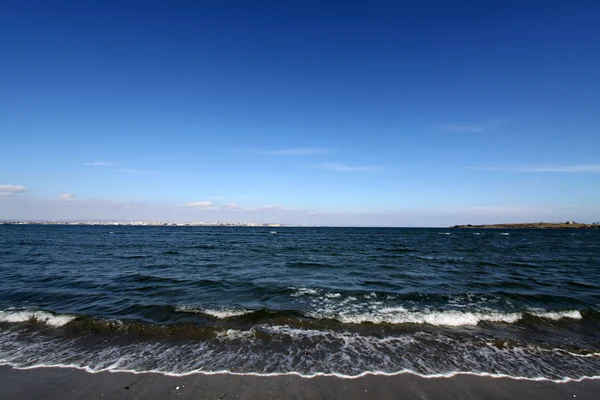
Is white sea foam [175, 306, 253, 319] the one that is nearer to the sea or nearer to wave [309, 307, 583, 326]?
the sea

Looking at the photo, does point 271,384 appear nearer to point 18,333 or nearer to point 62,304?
point 18,333

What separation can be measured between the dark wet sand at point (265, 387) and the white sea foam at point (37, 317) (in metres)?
3.77

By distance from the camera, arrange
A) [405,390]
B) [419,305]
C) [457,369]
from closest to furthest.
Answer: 1. [405,390]
2. [457,369]
3. [419,305]

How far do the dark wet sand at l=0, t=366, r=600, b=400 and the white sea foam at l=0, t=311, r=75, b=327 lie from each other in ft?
12.4

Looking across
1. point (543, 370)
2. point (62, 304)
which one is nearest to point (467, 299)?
point (543, 370)

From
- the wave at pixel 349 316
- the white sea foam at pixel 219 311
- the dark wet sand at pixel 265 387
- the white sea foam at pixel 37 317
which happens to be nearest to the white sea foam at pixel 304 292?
the wave at pixel 349 316

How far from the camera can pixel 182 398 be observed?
210 inches

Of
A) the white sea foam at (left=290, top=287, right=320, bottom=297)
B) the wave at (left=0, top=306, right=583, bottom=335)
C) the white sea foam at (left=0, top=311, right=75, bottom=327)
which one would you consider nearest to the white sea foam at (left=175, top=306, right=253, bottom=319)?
the wave at (left=0, top=306, right=583, bottom=335)

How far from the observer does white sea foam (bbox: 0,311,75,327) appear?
9625 millimetres

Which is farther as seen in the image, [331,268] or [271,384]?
[331,268]

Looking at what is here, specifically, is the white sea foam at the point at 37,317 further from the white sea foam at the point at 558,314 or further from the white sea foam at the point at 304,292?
the white sea foam at the point at 558,314

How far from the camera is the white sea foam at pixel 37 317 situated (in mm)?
9625

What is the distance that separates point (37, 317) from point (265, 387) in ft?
32.8

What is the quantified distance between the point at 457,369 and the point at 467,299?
7.98m
